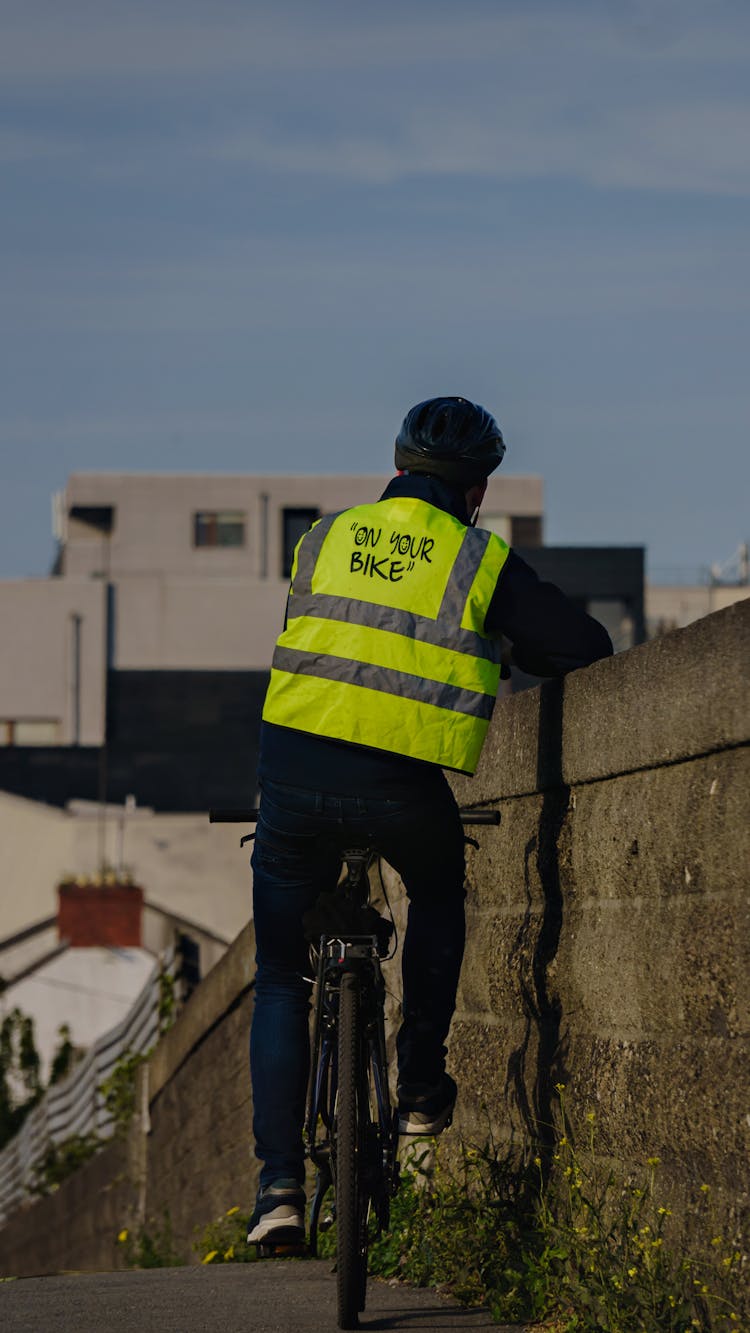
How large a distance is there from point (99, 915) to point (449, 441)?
50.6 meters

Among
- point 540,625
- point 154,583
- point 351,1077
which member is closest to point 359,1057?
point 351,1077

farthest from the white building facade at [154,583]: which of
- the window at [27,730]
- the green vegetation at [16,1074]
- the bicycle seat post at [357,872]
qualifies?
the bicycle seat post at [357,872]

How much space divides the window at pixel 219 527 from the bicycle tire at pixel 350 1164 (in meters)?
71.0

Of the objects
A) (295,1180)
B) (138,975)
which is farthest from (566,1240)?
(138,975)

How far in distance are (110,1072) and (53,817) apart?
156ft

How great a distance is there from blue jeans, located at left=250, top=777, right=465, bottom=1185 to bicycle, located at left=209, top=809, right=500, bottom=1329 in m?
0.06

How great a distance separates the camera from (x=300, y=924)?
4.93m

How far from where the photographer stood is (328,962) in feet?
15.6

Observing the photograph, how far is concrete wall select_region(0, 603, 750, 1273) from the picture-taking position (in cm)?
404

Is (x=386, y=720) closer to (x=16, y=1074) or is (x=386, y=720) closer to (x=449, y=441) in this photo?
(x=449, y=441)

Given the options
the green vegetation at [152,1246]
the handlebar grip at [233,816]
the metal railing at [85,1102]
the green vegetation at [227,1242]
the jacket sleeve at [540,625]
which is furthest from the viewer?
the metal railing at [85,1102]

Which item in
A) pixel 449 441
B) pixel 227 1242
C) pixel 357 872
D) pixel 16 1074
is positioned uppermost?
pixel 449 441

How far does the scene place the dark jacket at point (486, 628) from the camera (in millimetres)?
4699

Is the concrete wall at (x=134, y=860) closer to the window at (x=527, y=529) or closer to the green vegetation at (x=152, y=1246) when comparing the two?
the window at (x=527, y=529)
